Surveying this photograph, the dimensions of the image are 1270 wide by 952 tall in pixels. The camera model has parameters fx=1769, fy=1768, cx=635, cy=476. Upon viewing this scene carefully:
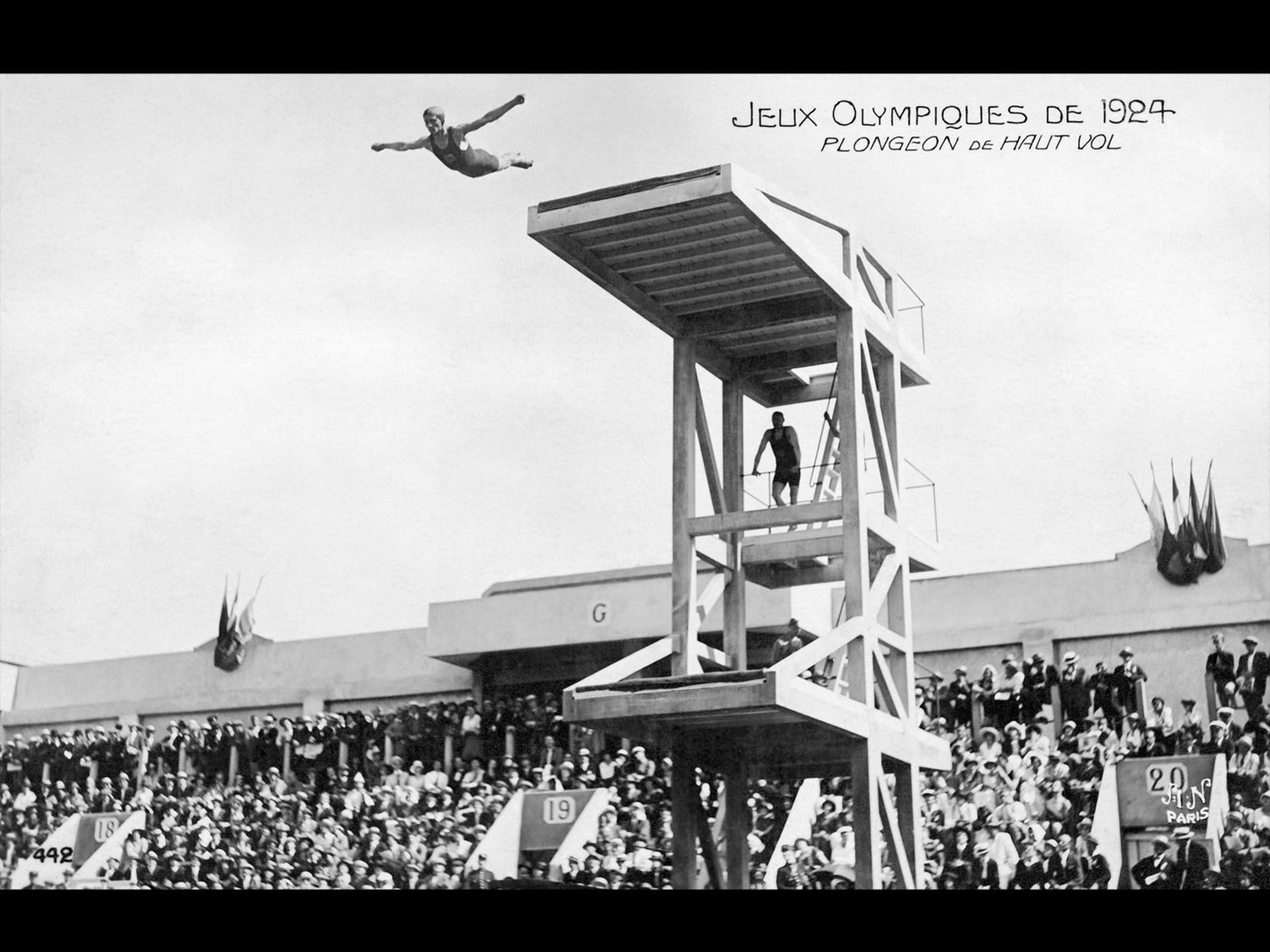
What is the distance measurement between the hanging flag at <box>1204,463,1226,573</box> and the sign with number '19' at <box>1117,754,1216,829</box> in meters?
2.07

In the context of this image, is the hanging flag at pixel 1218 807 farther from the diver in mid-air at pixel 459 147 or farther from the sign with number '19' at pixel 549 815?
the diver in mid-air at pixel 459 147

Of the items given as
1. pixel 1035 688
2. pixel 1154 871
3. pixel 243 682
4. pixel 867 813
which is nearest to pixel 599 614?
pixel 243 682

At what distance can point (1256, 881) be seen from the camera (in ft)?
42.1

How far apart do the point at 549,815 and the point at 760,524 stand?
16.4 feet

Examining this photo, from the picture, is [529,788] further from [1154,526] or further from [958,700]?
[1154,526]

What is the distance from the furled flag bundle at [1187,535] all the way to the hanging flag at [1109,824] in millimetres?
2281

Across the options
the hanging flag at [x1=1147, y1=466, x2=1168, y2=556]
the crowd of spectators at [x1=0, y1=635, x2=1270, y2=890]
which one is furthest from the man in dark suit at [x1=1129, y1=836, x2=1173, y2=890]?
the hanging flag at [x1=1147, y1=466, x2=1168, y2=556]

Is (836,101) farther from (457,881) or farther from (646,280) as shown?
(457,881)

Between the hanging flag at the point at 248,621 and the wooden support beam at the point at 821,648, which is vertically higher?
the hanging flag at the point at 248,621

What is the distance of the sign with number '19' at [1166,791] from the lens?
48.5 feet

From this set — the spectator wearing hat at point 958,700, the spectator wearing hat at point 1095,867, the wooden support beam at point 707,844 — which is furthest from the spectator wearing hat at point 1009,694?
the wooden support beam at point 707,844

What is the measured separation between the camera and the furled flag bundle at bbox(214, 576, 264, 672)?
17.1m

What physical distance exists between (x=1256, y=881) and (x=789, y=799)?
484 cm
